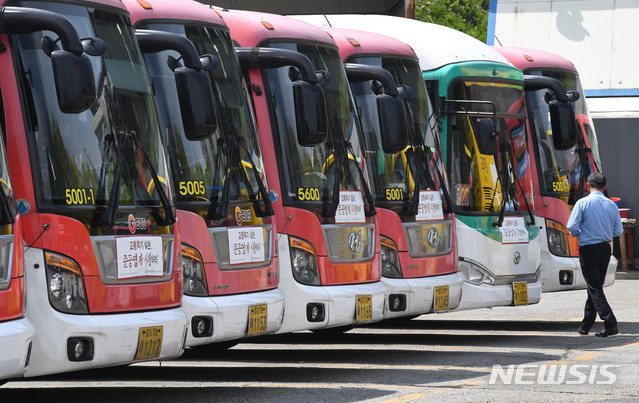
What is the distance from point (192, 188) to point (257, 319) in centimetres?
110

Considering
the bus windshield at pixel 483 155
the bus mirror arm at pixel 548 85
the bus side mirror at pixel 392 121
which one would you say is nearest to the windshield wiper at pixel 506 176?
the bus windshield at pixel 483 155

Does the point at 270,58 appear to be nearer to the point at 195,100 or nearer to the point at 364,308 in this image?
Answer: the point at 195,100

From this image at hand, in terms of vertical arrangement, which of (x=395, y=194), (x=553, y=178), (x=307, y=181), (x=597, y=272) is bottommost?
(x=597, y=272)

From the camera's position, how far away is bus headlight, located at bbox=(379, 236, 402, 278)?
12047 mm

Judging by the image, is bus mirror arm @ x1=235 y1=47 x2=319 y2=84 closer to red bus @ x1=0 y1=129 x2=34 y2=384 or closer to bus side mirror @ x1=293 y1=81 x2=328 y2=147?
bus side mirror @ x1=293 y1=81 x2=328 y2=147

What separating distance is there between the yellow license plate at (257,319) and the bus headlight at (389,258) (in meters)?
2.55

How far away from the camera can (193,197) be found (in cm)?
950

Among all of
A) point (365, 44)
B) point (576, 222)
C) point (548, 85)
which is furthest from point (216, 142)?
point (548, 85)

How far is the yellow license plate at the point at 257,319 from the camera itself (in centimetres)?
951

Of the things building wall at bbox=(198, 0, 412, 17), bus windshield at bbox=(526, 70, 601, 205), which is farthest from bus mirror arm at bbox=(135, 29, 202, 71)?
building wall at bbox=(198, 0, 412, 17)

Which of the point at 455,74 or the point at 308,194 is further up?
the point at 455,74

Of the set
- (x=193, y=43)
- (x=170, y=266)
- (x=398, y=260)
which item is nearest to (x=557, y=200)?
(x=398, y=260)

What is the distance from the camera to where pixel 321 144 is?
10914 mm

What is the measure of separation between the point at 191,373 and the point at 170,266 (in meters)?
2.56
